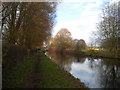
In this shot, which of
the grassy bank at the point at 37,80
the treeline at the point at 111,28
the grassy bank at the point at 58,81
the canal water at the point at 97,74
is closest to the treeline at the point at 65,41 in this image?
the treeline at the point at 111,28

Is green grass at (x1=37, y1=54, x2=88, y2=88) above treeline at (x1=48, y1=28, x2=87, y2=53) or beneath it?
beneath

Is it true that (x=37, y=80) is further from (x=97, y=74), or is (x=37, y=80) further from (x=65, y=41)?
(x=65, y=41)

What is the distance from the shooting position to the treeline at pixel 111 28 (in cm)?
2791

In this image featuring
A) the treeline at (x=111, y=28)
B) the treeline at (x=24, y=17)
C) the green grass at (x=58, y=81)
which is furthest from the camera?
the treeline at (x=111, y=28)

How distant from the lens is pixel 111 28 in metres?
28.8

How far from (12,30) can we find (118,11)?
23890 mm

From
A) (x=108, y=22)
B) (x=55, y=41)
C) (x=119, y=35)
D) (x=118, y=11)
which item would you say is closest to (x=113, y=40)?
(x=119, y=35)

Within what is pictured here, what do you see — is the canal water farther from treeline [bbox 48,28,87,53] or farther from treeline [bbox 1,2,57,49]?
treeline [bbox 48,28,87,53]

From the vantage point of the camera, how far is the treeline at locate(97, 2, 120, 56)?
27.9m

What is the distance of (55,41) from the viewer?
56.7 m

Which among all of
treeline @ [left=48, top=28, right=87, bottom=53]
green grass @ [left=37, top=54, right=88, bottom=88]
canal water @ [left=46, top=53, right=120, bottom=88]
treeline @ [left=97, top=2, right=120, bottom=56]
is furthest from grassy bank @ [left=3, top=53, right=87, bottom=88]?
treeline @ [left=48, top=28, right=87, bottom=53]

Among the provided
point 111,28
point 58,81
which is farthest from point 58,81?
point 111,28

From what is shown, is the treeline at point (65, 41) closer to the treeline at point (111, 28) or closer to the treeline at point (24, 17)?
the treeline at point (111, 28)

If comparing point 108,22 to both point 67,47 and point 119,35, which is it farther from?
point 67,47
